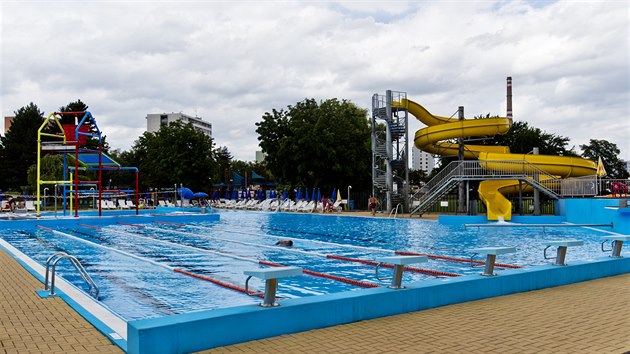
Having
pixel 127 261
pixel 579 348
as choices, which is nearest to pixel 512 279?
pixel 579 348

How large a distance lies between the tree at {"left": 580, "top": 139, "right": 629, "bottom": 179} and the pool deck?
7363 cm

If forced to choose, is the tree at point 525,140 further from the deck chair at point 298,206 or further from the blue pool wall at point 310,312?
the blue pool wall at point 310,312

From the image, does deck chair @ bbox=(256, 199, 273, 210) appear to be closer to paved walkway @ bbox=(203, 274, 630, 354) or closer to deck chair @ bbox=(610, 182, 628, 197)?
deck chair @ bbox=(610, 182, 628, 197)

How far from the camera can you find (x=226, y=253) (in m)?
14.0

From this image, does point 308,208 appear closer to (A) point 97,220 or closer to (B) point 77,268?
(A) point 97,220

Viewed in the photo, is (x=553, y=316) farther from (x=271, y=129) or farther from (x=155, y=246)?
(x=271, y=129)

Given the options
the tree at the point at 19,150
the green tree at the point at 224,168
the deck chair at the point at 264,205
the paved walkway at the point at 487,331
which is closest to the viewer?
the paved walkway at the point at 487,331

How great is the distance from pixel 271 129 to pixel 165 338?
127 feet

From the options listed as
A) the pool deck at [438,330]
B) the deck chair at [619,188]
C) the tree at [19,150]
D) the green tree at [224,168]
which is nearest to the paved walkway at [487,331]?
the pool deck at [438,330]

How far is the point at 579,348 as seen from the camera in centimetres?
505

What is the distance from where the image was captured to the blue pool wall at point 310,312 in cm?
479

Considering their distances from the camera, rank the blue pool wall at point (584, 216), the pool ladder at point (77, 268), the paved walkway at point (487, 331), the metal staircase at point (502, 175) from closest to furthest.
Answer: the paved walkway at point (487, 331), the pool ladder at point (77, 268), the blue pool wall at point (584, 216), the metal staircase at point (502, 175)

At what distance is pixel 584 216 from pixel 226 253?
60.2 ft

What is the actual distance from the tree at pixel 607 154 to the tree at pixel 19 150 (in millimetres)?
68626
